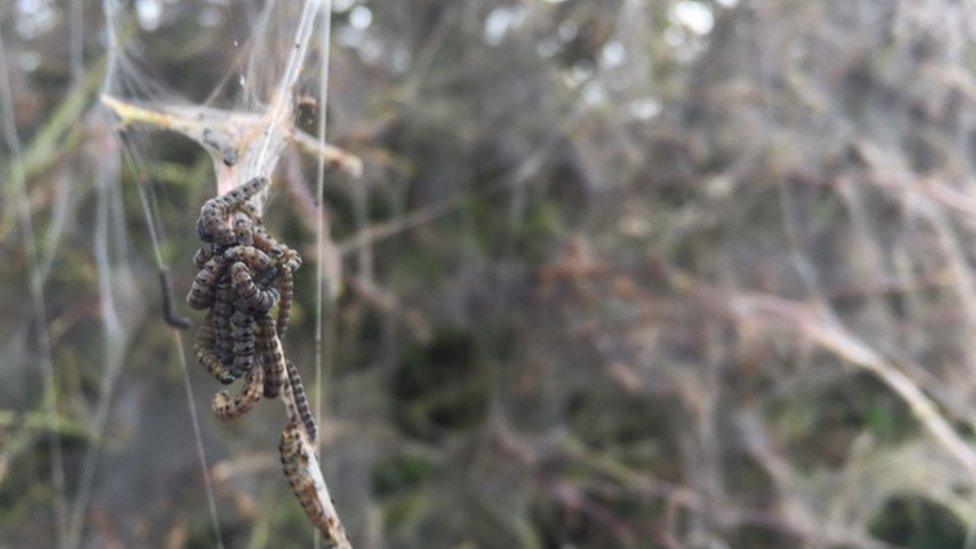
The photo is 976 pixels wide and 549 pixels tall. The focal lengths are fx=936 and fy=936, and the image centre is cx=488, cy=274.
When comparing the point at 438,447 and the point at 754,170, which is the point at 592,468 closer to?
the point at 438,447

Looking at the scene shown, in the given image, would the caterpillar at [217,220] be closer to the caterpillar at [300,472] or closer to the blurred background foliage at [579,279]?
the caterpillar at [300,472]

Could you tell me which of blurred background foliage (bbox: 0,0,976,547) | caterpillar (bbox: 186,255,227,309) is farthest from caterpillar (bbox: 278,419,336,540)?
blurred background foliage (bbox: 0,0,976,547)

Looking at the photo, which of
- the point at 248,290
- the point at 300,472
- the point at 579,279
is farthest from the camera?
the point at 579,279

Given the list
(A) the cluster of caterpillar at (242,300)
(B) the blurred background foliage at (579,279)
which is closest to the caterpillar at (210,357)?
(A) the cluster of caterpillar at (242,300)

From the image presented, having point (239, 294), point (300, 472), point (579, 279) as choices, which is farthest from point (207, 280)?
point (579, 279)

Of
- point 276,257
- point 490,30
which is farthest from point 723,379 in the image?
point 276,257

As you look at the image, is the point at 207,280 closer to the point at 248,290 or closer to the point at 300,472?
the point at 248,290

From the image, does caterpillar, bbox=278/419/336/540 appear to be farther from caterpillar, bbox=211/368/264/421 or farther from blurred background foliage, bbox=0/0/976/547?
blurred background foliage, bbox=0/0/976/547
